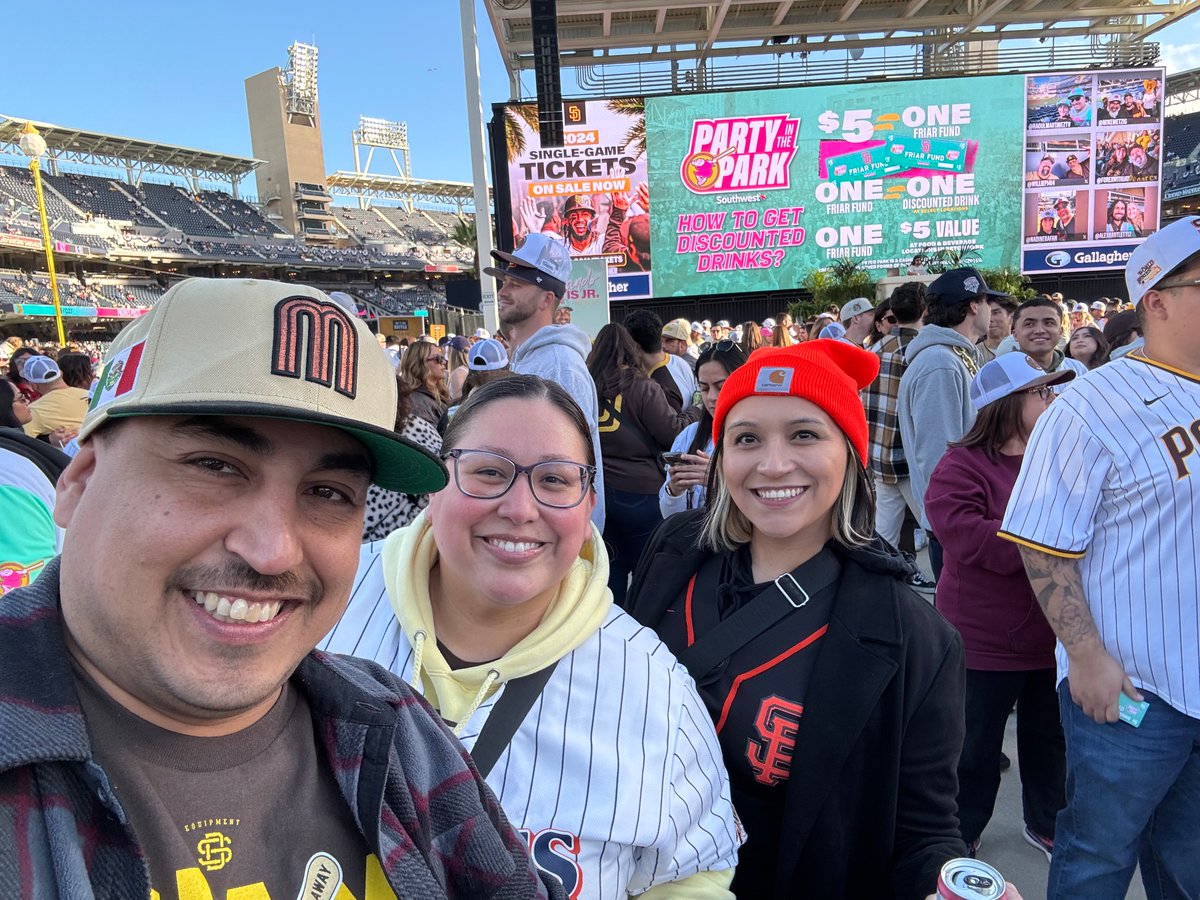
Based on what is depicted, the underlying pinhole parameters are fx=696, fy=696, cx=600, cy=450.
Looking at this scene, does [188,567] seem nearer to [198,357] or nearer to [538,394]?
[198,357]

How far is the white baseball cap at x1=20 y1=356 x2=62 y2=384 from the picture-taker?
5.74m

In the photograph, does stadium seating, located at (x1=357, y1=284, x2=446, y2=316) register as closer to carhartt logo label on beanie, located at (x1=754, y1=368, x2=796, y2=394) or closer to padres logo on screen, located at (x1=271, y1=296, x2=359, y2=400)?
carhartt logo label on beanie, located at (x1=754, y1=368, x2=796, y2=394)

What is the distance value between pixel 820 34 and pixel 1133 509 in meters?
26.9

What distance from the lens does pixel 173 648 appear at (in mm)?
738

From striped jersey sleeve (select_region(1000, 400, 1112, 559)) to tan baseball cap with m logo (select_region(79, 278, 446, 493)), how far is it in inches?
76.3

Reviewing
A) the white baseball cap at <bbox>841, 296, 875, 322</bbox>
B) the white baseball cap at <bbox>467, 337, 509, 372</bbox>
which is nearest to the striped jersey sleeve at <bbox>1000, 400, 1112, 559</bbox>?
the white baseball cap at <bbox>467, 337, 509, 372</bbox>

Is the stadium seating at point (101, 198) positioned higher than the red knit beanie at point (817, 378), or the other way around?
the stadium seating at point (101, 198)

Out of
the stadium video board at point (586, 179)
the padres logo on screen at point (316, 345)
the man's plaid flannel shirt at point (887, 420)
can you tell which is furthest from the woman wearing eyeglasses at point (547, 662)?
the stadium video board at point (586, 179)

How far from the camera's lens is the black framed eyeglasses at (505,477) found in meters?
1.51

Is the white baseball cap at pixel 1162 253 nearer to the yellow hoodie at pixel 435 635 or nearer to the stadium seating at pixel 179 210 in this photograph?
the yellow hoodie at pixel 435 635

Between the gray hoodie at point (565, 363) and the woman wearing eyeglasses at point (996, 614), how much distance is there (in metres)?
1.57

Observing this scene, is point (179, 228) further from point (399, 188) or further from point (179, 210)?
point (399, 188)

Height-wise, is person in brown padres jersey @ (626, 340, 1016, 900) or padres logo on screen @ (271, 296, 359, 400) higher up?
padres logo on screen @ (271, 296, 359, 400)

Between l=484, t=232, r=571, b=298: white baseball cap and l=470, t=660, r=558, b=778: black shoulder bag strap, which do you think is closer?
l=470, t=660, r=558, b=778: black shoulder bag strap
